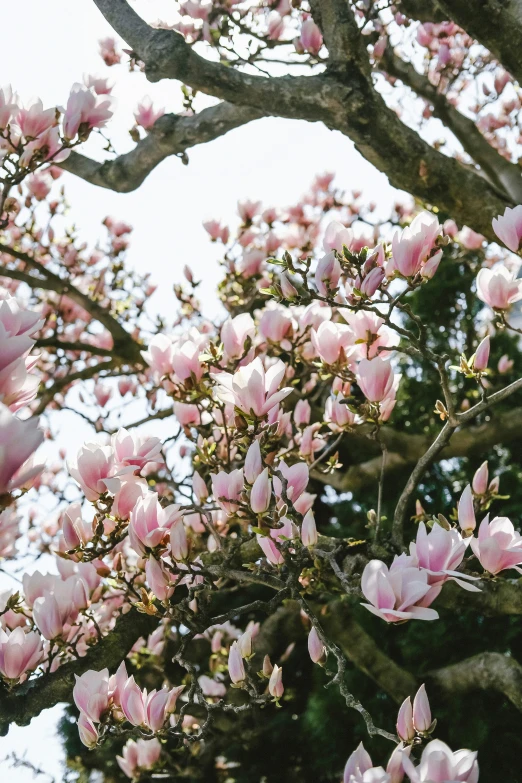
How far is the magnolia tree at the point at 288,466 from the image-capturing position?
1203 mm

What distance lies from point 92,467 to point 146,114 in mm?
1722

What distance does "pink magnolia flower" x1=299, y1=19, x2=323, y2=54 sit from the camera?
2.32m

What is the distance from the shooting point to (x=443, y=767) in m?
0.83

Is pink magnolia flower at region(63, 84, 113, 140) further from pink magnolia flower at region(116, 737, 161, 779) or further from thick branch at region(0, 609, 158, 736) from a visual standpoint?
pink magnolia flower at region(116, 737, 161, 779)

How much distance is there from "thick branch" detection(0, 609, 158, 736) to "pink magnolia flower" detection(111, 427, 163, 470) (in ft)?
1.99

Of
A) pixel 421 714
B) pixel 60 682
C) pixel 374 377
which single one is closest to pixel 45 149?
pixel 374 377

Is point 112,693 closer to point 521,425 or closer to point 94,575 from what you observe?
point 94,575

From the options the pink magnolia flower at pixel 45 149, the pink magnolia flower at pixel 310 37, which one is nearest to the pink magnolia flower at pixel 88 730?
the pink magnolia flower at pixel 45 149

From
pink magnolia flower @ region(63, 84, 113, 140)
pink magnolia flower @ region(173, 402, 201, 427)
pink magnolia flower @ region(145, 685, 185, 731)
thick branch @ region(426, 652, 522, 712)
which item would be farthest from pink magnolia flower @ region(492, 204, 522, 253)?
pink magnolia flower @ region(63, 84, 113, 140)

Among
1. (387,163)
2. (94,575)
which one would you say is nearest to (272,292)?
(94,575)

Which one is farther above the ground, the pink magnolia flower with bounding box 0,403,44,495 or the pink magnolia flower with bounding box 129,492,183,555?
the pink magnolia flower with bounding box 0,403,44,495

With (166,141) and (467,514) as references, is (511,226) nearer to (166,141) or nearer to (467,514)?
(467,514)

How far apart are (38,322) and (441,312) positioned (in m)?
3.13

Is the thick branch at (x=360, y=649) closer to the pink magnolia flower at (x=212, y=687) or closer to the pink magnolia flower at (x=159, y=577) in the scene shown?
the pink magnolia flower at (x=212, y=687)
